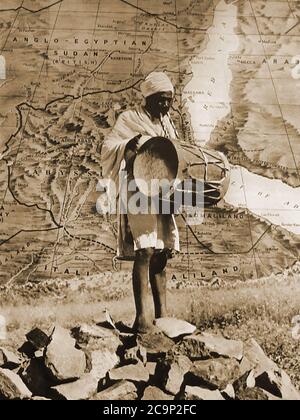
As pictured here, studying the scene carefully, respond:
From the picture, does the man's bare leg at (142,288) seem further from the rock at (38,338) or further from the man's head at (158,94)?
the man's head at (158,94)

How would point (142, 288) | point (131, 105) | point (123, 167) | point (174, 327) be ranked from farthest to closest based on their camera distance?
1. point (131, 105)
2. point (123, 167)
3. point (142, 288)
4. point (174, 327)

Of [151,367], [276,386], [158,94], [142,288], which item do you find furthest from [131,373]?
[158,94]

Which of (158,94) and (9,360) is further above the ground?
(158,94)

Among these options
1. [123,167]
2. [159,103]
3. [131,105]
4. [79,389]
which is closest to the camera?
[79,389]

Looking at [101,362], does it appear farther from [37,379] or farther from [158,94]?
[158,94]

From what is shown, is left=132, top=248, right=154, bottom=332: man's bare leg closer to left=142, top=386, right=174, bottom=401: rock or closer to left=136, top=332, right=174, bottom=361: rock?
left=136, top=332, right=174, bottom=361: rock

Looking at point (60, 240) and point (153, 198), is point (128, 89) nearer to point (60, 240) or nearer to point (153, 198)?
point (153, 198)
